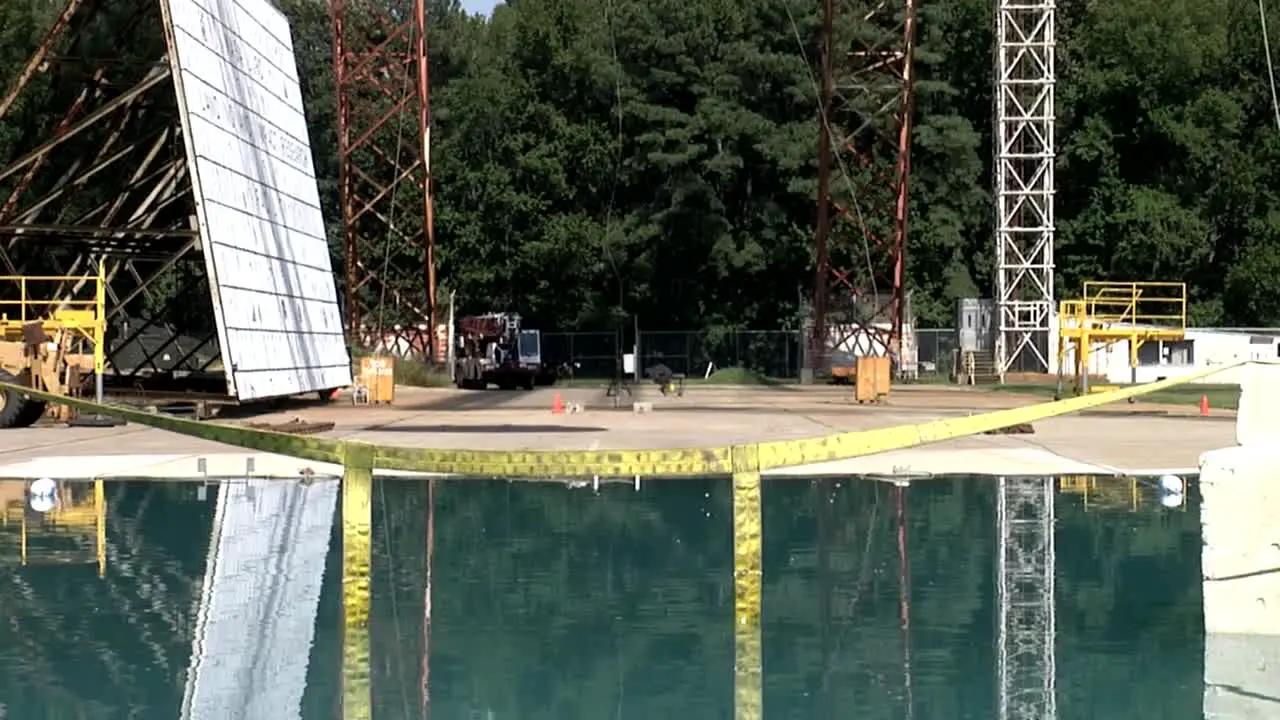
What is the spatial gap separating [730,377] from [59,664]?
217ft

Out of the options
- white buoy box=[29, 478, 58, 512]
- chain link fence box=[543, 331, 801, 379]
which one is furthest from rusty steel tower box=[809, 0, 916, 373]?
white buoy box=[29, 478, 58, 512]

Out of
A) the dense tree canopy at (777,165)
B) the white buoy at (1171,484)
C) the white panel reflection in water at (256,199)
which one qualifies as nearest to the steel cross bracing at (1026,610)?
the white buoy at (1171,484)

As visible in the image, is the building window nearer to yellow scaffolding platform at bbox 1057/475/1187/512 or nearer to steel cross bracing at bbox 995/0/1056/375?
steel cross bracing at bbox 995/0/1056/375

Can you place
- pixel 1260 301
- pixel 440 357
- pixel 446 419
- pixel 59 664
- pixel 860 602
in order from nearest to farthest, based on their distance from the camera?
pixel 59 664, pixel 860 602, pixel 446 419, pixel 440 357, pixel 1260 301

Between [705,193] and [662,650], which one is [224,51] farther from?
[705,193]

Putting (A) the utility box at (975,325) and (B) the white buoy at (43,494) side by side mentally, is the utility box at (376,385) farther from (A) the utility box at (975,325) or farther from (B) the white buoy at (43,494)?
(A) the utility box at (975,325)

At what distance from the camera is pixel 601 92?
9638cm

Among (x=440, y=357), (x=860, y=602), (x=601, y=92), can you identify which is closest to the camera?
(x=860, y=602)

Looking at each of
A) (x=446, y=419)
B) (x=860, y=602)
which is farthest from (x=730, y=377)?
(x=860, y=602)

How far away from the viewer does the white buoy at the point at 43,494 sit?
2134 centimetres

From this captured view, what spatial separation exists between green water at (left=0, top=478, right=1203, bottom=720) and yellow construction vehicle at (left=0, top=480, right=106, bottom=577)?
236 millimetres

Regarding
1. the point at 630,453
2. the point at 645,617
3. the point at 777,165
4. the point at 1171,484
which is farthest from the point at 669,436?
the point at 777,165

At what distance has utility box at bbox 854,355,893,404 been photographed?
54.2 metres

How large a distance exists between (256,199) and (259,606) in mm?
32283
